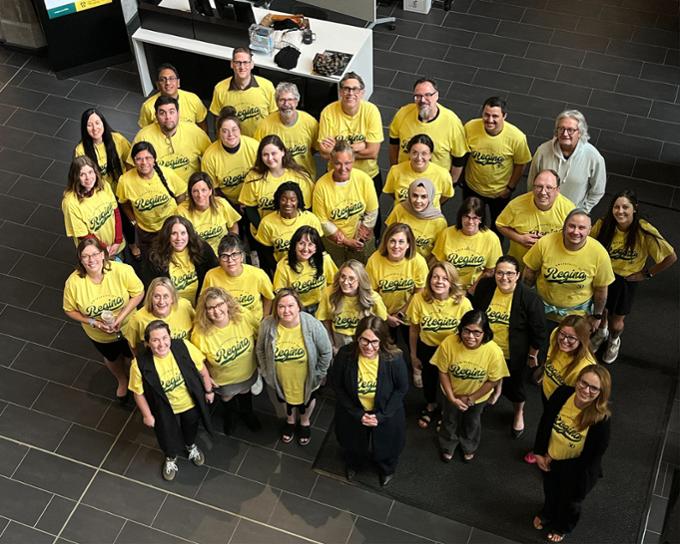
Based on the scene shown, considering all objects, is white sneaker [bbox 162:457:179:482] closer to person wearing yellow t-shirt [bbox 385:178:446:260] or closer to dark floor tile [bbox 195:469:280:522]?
dark floor tile [bbox 195:469:280:522]

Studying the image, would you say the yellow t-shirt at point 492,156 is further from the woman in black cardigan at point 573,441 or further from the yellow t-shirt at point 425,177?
the woman in black cardigan at point 573,441

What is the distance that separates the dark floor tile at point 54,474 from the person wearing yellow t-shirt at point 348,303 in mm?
2026

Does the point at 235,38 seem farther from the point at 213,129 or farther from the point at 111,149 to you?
the point at 111,149

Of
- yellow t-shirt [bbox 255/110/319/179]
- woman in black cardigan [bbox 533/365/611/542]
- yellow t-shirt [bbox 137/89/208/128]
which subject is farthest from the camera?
yellow t-shirt [bbox 137/89/208/128]

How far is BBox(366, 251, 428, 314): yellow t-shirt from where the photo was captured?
5859 mm

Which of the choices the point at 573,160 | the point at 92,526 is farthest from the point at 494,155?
the point at 92,526

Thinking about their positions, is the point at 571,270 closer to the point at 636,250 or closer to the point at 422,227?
the point at 636,250

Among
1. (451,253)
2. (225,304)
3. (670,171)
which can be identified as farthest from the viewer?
(670,171)

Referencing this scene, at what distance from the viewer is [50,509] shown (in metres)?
6.12

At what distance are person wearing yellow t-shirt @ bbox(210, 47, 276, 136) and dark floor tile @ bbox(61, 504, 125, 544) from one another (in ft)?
10.2

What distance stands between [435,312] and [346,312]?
0.56 meters

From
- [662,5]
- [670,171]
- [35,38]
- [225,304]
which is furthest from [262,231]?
[662,5]

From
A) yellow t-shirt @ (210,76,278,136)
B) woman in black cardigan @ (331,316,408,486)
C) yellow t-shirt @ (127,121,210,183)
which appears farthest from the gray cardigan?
yellow t-shirt @ (210,76,278,136)

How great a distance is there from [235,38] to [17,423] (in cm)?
416
